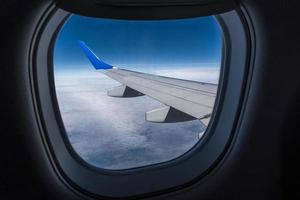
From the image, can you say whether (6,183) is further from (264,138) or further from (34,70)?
(264,138)

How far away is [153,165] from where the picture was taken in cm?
146

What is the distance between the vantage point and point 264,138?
1316mm

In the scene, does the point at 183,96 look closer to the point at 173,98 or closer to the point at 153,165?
the point at 173,98

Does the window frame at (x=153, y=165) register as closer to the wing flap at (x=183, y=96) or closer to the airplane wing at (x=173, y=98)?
the airplane wing at (x=173, y=98)

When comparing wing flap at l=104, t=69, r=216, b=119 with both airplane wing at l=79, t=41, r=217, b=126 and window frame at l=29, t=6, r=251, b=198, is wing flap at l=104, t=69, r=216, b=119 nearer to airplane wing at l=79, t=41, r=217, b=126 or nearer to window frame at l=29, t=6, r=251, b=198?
airplane wing at l=79, t=41, r=217, b=126

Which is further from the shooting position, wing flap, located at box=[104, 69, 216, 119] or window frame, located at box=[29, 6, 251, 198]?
wing flap, located at box=[104, 69, 216, 119]

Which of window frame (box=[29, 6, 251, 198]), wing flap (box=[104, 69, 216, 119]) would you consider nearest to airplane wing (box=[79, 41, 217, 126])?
wing flap (box=[104, 69, 216, 119])

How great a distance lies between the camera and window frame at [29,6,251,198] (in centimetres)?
111

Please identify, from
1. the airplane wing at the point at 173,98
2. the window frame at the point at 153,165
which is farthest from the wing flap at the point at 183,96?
the window frame at the point at 153,165

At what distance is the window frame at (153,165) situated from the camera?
1.11 meters

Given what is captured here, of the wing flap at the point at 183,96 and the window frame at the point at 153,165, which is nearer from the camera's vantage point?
the window frame at the point at 153,165

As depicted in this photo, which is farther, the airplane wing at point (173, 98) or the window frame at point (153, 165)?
the airplane wing at point (173, 98)

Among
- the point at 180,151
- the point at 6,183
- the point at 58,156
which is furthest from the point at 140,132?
the point at 6,183

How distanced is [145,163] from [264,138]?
2.17 feet
